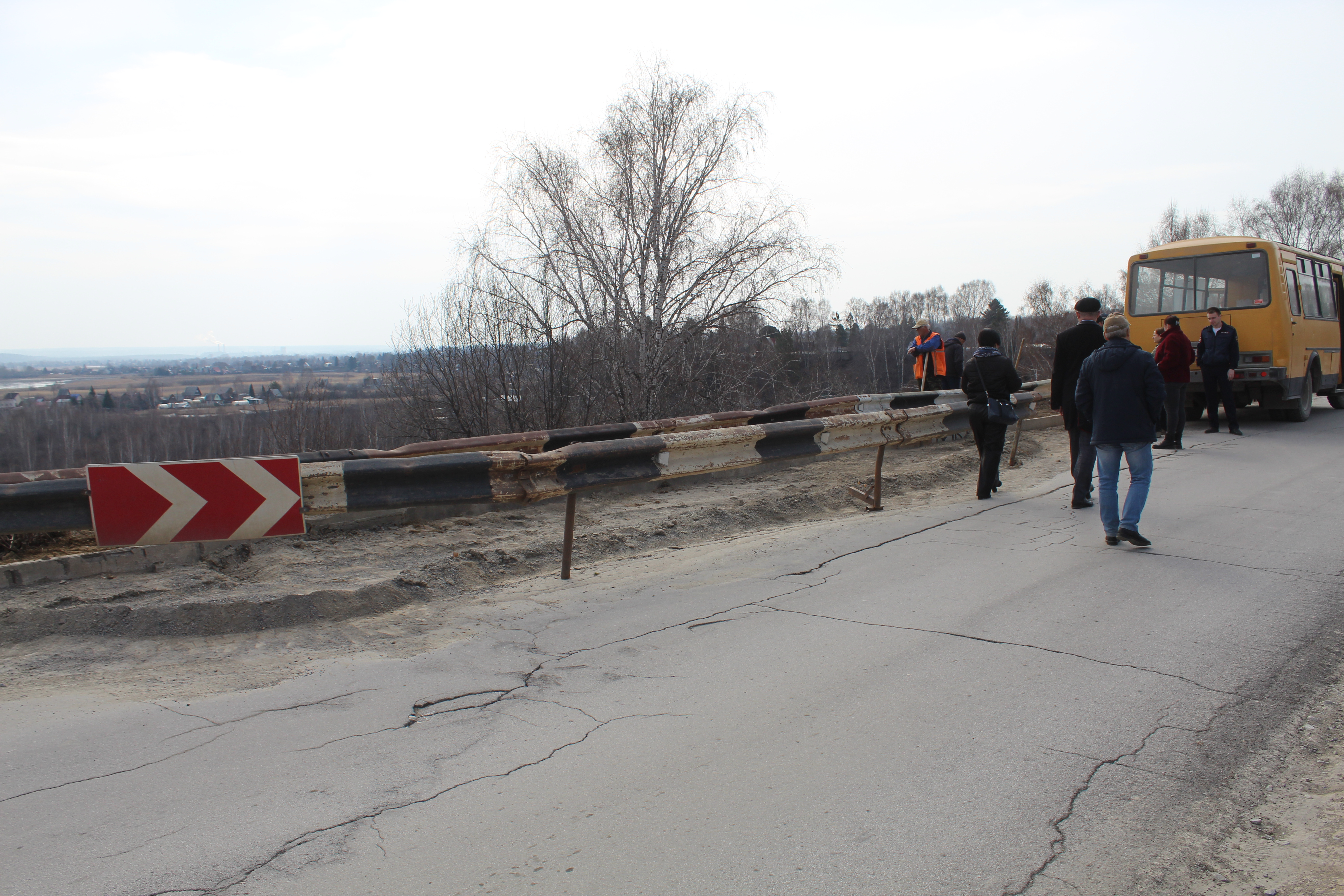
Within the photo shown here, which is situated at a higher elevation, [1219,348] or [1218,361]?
[1219,348]

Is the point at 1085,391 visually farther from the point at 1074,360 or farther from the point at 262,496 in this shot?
the point at 262,496

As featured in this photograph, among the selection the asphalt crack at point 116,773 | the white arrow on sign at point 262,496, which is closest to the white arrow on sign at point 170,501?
the white arrow on sign at point 262,496

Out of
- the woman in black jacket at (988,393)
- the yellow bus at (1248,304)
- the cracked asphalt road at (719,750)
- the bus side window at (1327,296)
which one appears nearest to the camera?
the cracked asphalt road at (719,750)

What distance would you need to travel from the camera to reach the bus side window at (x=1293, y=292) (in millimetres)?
14461

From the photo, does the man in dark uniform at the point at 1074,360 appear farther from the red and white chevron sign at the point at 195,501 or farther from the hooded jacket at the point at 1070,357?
the red and white chevron sign at the point at 195,501

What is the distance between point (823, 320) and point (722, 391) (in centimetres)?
1204

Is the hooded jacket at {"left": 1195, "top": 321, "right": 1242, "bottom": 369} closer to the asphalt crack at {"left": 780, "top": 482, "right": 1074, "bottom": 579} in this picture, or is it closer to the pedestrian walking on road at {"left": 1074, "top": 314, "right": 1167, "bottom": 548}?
the asphalt crack at {"left": 780, "top": 482, "right": 1074, "bottom": 579}

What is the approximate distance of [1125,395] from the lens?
6.85m

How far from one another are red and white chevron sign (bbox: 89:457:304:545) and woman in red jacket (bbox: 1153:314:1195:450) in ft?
39.2

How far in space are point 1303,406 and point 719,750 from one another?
17304 mm

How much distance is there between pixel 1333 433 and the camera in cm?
1392

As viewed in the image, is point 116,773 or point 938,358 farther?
point 938,358

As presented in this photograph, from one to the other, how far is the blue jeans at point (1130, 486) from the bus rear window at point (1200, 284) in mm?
9919

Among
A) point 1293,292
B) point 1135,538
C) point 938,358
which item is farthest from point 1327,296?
point 1135,538
